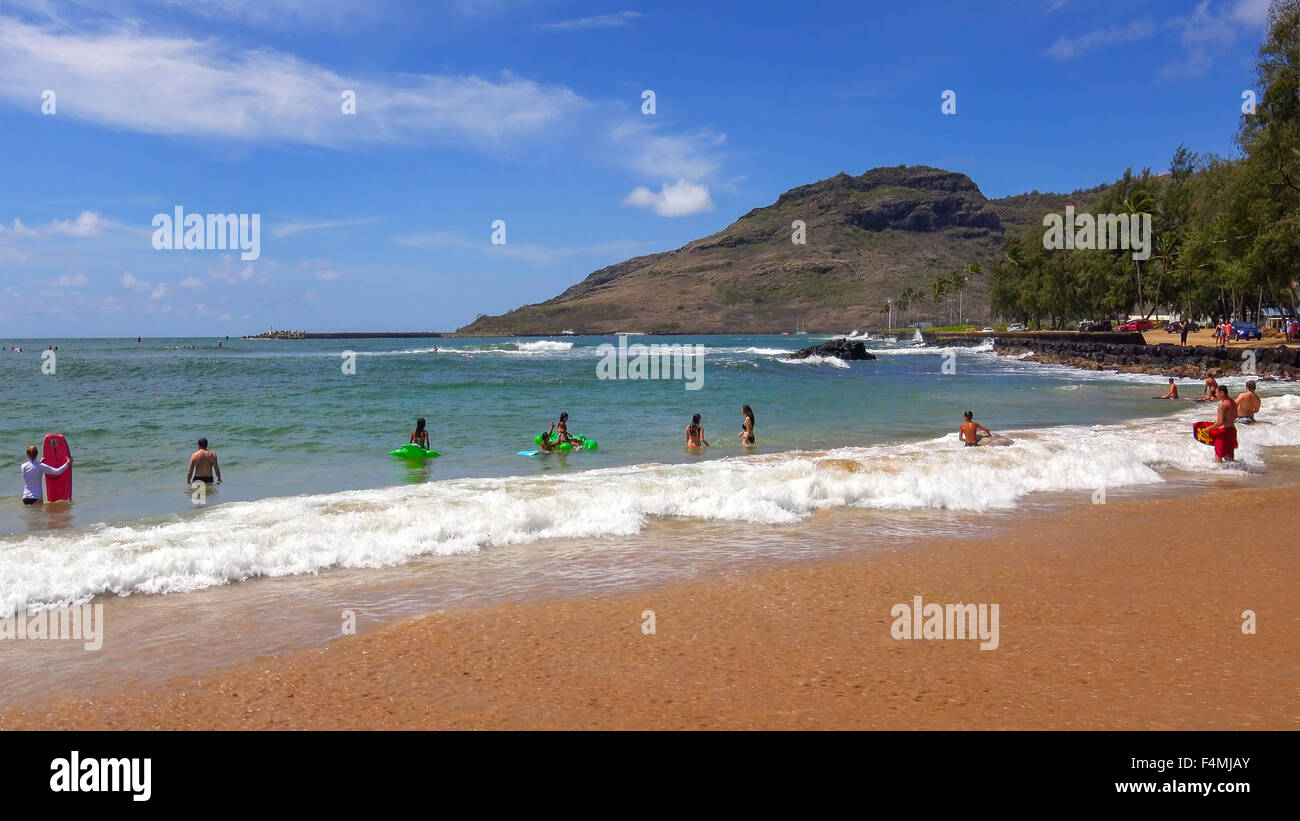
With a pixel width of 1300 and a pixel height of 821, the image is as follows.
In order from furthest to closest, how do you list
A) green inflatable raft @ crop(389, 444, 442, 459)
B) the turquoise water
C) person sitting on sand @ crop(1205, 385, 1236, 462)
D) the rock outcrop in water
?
1. the rock outcrop in water
2. green inflatable raft @ crop(389, 444, 442, 459)
3. the turquoise water
4. person sitting on sand @ crop(1205, 385, 1236, 462)

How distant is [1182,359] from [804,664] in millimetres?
Result: 53878

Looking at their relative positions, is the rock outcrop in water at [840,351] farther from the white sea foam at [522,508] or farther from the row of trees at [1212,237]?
the white sea foam at [522,508]

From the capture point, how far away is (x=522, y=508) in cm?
1050

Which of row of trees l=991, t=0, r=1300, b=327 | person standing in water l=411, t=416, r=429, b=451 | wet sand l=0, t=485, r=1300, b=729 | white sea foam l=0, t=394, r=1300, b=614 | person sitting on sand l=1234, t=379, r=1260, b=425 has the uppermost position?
row of trees l=991, t=0, r=1300, b=327

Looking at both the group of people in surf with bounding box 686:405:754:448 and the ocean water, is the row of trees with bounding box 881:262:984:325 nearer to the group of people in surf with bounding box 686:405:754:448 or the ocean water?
the ocean water

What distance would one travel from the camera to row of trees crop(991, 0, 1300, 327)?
40.4 metres

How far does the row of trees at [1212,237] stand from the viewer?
1592 inches

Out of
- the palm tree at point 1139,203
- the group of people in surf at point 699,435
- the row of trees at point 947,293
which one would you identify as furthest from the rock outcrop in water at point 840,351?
the group of people in surf at point 699,435

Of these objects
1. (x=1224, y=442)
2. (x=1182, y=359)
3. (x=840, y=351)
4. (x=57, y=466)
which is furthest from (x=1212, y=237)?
(x=57, y=466)

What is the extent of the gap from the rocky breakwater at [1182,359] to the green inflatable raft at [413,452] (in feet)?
115

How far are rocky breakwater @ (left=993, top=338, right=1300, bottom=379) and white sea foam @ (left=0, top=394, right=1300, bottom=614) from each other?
2844cm

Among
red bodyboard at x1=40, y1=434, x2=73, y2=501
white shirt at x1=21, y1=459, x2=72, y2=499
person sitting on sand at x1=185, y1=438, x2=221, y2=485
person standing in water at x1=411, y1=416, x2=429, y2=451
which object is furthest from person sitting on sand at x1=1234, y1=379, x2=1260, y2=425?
white shirt at x1=21, y1=459, x2=72, y2=499

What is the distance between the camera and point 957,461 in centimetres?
Result: 1500
